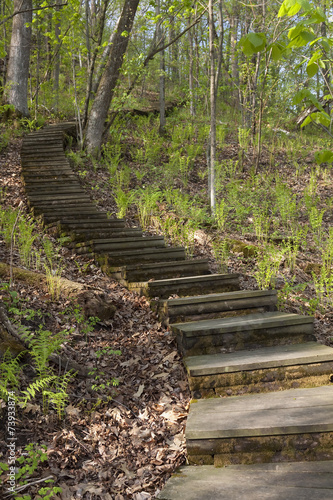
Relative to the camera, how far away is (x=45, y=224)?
20.6ft

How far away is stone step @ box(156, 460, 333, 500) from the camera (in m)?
1.92

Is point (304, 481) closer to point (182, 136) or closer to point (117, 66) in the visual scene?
point (117, 66)

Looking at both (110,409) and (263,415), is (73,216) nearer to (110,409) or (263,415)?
(110,409)

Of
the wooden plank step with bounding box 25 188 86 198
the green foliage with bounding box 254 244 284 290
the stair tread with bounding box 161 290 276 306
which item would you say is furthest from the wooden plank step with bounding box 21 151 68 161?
the stair tread with bounding box 161 290 276 306

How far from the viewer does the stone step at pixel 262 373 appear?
2914 mm

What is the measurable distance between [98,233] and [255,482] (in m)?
4.54

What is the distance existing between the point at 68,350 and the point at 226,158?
313 inches

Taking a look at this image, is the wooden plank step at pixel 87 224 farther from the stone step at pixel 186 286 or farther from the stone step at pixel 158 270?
the stone step at pixel 186 286

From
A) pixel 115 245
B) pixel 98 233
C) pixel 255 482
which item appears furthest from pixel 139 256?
pixel 255 482

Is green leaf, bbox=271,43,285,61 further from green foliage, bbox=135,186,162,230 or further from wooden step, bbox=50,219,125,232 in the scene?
green foliage, bbox=135,186,162,230

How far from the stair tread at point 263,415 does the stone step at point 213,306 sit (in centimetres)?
125

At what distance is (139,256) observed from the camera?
17.9 feet

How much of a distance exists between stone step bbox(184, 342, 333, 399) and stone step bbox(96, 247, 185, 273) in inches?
98.2

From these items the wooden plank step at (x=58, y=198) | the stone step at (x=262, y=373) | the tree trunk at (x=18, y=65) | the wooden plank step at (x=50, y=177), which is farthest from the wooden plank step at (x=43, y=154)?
the stone step at (x=262, y=373)
